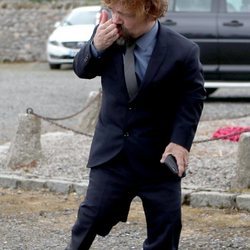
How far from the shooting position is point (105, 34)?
474 centimetres

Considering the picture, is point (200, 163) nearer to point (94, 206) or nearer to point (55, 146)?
point (55, 146)

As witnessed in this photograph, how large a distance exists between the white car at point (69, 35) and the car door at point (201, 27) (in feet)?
26.4

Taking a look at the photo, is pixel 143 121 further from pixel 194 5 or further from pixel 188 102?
pixel 194 5

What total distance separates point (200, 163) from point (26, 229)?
97.4 inches

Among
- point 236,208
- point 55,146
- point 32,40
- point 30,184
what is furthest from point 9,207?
point 32,40

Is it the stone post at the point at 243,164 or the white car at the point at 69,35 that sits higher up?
the stone post at the point at 243,164

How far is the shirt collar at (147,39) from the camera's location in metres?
4.85

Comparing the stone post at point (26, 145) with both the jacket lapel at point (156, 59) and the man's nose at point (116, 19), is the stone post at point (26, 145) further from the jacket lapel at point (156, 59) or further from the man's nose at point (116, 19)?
the man's nose at point (116, 19)

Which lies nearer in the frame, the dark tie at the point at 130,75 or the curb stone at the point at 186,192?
the dark tie at the point at 130,75

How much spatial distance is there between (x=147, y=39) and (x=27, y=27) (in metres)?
24.2

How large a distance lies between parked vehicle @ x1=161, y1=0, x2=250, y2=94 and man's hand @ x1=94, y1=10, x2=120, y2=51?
10119 millimetres

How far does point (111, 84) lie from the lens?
16.0 feet

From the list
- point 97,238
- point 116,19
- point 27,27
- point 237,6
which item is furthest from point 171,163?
point 27,27

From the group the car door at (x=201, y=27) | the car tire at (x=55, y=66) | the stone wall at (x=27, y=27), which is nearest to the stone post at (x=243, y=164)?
the car door at (x=201, y=27)
